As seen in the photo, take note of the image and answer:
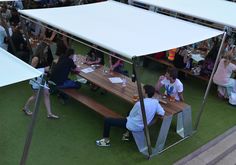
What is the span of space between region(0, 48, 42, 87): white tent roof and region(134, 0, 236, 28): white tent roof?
485 cm

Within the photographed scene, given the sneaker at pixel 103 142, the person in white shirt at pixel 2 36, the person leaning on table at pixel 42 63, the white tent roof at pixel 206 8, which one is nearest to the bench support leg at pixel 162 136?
the sneaker at pixel 103 142

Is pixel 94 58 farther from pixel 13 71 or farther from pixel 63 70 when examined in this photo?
pixel 13 71

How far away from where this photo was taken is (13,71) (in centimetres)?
481

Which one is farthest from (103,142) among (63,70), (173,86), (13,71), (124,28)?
(13,71)

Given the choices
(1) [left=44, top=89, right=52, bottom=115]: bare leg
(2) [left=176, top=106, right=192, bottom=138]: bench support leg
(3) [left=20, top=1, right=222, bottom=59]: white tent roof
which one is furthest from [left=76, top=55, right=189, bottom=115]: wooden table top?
(3) [left=20, top=1, right=222, bottom=59]: white tent roof

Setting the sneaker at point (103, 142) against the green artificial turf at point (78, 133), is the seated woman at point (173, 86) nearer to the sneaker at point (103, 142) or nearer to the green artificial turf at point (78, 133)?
the green artificial turf at point (78, 133)

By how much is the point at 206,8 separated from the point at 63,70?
432cm

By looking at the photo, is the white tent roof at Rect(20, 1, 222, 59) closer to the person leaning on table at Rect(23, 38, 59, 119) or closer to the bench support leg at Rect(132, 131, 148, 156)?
the person leaning on table at Rect(23, 38, 59, 119)

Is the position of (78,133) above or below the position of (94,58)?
below

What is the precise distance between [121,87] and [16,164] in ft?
9.23

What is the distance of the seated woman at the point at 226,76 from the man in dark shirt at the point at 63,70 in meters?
3.72

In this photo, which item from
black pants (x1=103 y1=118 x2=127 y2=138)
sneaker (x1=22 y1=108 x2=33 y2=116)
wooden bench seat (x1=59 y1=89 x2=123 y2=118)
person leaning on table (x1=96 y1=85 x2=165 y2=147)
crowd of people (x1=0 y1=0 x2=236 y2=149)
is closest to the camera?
person leaning on table (x1=96 y1=85 x2=165 y2=147)

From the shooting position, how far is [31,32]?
39.5 feet

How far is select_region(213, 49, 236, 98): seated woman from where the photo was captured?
343 inches
